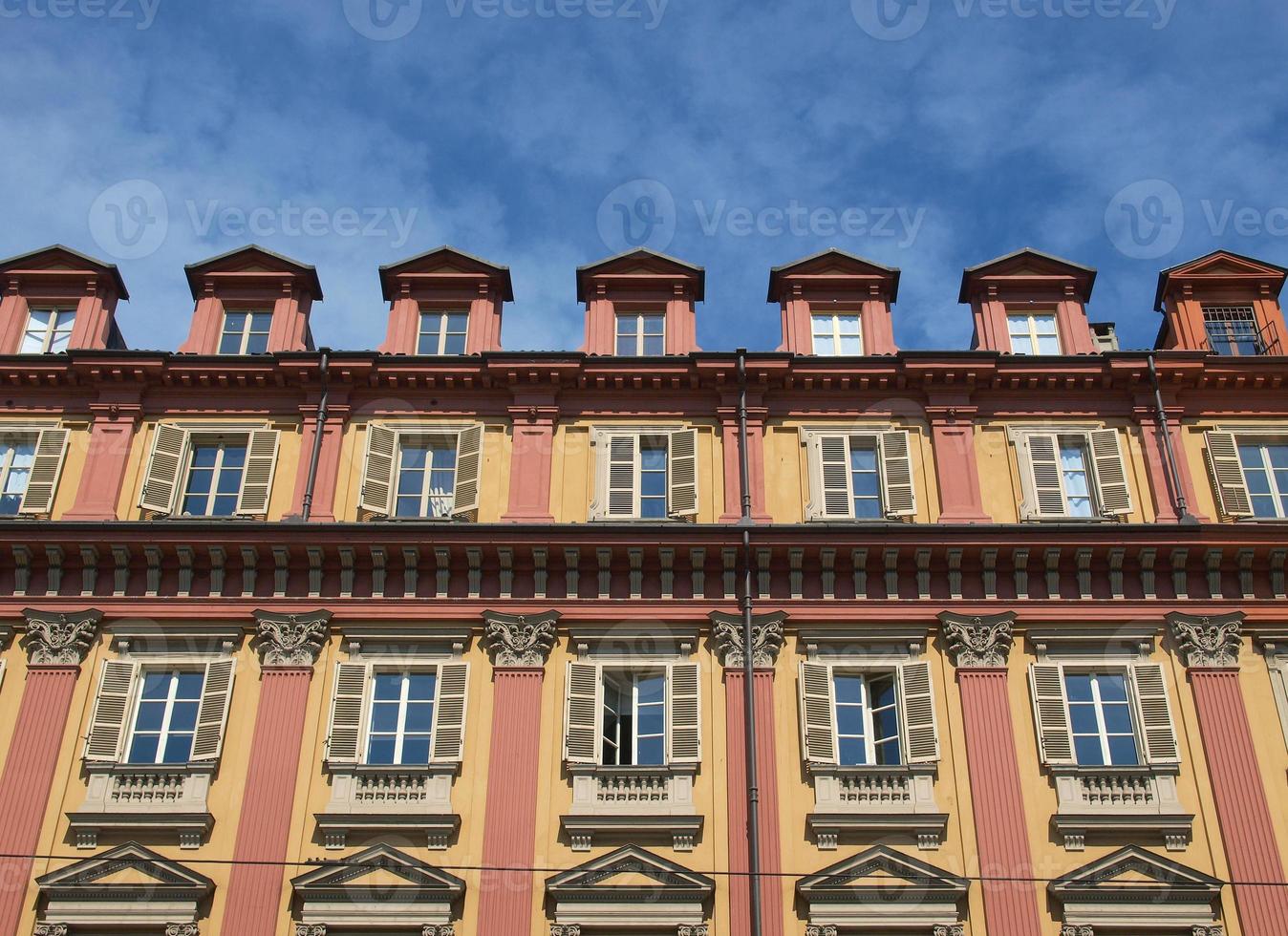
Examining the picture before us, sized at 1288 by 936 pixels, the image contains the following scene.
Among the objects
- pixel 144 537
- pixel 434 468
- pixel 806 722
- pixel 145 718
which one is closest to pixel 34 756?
pixel 145 718

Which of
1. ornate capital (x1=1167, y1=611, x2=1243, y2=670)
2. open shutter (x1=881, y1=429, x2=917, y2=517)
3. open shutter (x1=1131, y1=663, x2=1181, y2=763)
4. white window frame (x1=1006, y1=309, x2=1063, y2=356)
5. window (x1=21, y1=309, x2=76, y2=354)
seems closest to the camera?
open shutter (x1=1131, y1=663, x2=1181, y2=763)

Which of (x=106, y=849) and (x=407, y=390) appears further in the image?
(x=407, y=390)

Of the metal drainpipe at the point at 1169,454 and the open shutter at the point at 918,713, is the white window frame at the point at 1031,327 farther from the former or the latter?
the open shutter at the point at 918,713

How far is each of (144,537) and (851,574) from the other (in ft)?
42.8

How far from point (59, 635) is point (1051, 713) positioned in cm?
1760

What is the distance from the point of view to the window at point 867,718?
2355 centimetres

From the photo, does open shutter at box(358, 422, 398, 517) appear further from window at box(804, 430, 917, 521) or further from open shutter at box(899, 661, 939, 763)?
open shutter at box(899, 661, 939, 763)

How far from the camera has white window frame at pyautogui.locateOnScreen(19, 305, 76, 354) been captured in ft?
A: 94.2

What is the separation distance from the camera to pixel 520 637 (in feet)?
80.4

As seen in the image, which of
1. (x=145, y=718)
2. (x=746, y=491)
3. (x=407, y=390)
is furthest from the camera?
(x=407, y=390)

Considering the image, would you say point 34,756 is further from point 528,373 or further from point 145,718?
point 528,373

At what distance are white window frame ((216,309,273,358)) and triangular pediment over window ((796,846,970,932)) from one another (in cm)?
1564

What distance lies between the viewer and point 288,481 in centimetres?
2686

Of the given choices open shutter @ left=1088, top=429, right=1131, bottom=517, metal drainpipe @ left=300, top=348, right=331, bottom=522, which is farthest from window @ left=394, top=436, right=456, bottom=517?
open shutter @ left=1088, top=429, right=1131, bottom=517
